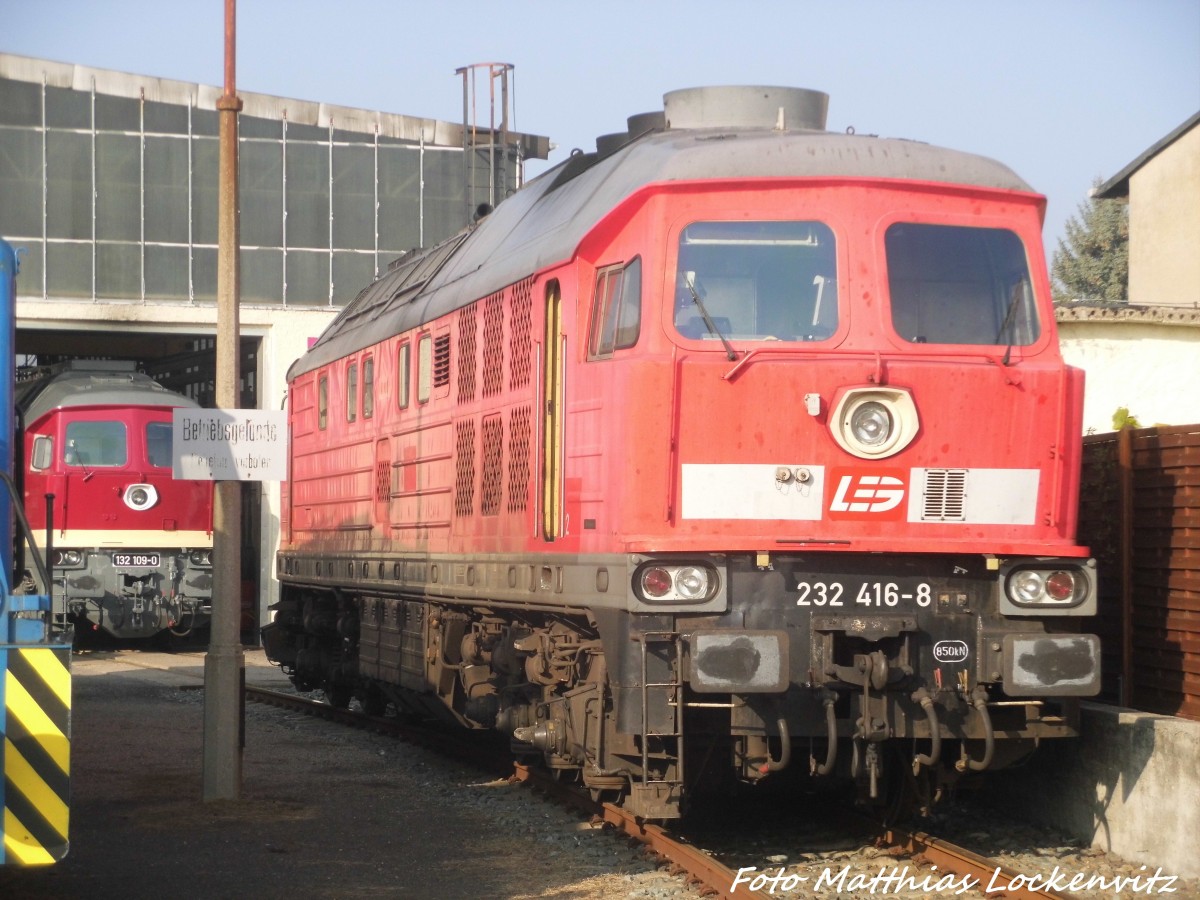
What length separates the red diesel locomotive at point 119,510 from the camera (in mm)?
25125

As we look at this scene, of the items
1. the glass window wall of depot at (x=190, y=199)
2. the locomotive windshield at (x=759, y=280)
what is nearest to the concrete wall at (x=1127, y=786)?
the locomotive windshield at (x=759, y=280)

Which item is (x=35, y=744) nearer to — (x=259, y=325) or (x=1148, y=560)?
(x=1148, y=560)

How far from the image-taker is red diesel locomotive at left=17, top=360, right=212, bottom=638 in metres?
25.1

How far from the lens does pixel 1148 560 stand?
9727 mm

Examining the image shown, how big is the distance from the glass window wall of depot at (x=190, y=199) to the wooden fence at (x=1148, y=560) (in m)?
21.2

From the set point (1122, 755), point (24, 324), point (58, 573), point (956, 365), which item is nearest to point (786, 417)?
point (956, 365)

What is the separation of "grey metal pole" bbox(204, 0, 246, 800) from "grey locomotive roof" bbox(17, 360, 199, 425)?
583 inches

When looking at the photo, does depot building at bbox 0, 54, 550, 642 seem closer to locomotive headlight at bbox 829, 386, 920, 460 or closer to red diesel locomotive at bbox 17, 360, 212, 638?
red diesel locomotive at bbox 17, 360, 212, 638

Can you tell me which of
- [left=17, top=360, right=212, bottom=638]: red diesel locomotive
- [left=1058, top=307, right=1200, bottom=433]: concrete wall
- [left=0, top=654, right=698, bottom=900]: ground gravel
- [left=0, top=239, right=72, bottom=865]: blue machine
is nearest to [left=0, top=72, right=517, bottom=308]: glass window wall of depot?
[left=17, top=360, right=212, bottom=638]: red diesel locomotive

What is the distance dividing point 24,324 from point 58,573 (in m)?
5.55

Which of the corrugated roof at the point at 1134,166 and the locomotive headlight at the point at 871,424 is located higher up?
the corrugated roof at the point at 1134,166

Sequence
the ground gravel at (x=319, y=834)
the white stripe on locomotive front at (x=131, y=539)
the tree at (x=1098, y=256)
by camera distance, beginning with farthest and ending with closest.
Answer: the tree at (x=1098, y=256) < the white stripe on locomotive front at (x=131, y=539) < the ground gravel at (x=319, y=834)

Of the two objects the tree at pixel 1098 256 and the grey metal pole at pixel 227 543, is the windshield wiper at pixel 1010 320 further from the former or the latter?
the tree at pixel 1098 256

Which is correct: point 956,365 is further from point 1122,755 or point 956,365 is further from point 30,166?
point 30,166
